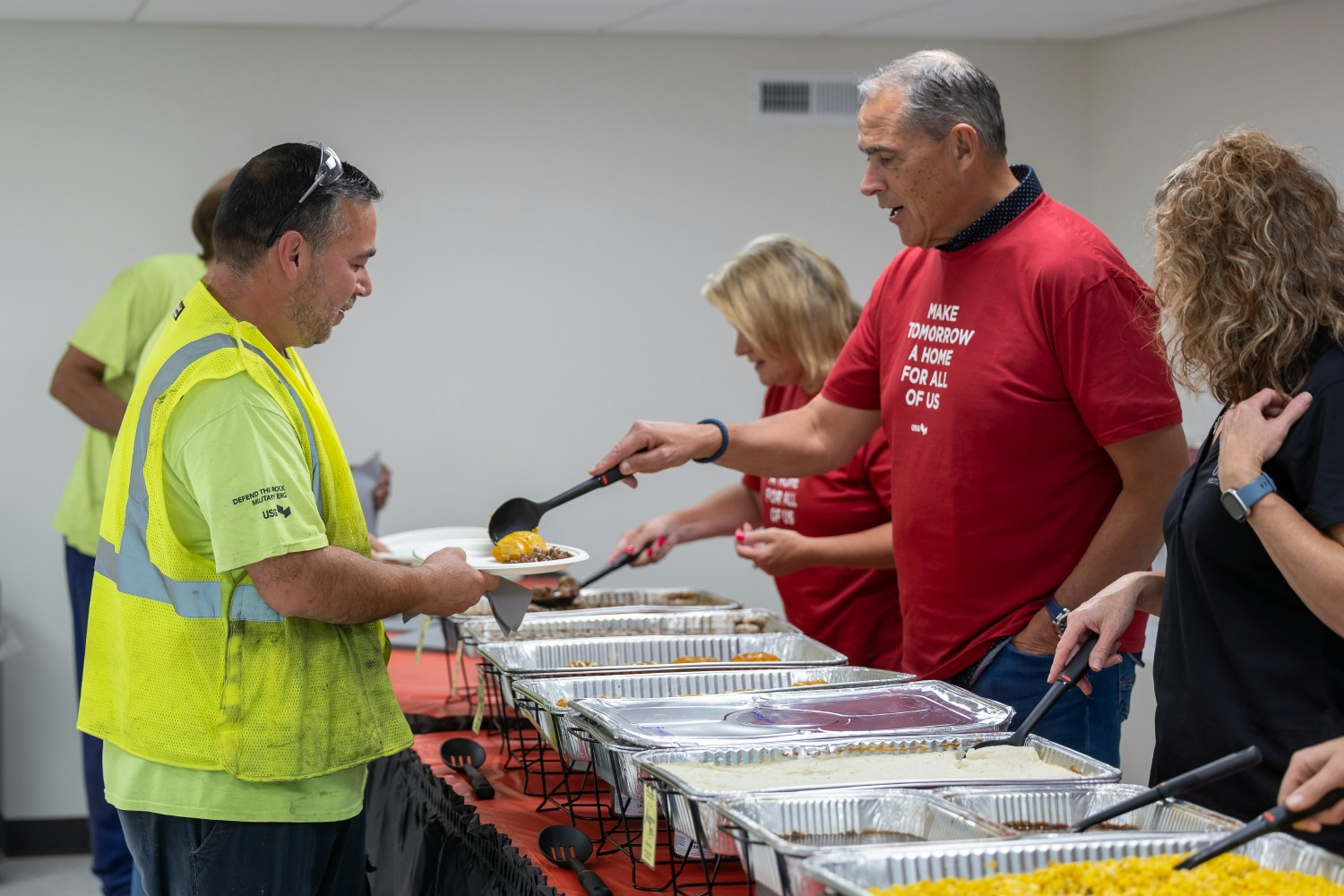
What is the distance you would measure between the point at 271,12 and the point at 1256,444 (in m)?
3.29

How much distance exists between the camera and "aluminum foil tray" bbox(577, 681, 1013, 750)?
1.58 meters

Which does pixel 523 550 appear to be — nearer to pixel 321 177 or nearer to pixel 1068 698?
pixel 321 177

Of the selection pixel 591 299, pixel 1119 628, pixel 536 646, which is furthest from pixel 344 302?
pixel 591 299

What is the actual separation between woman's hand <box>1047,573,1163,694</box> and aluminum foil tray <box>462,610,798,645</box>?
0.81m

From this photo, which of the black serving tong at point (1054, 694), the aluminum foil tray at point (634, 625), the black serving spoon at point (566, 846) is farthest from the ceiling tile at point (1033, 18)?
the black serving spoon at point (566, 846)

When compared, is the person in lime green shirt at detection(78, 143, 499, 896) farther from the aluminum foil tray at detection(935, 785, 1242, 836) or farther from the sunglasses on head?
the aluminum foil tray at detection(935, 785, 1242, 836)

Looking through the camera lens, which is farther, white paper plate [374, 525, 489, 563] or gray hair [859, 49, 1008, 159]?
white paper plate [374, 525, 489, 563]

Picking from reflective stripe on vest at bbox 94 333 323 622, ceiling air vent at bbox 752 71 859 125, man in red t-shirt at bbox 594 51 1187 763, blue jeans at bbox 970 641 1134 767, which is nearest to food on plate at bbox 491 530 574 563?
reflective stripe on vest at bbox 94 333 323 622

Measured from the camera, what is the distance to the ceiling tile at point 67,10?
12.1ft

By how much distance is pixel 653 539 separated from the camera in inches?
117

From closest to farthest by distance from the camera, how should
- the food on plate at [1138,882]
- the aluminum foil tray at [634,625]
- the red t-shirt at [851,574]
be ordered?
the food on plate at [1138,882]
the aluminum foil tray at [634,625]
the red t-shirt at [851,574]

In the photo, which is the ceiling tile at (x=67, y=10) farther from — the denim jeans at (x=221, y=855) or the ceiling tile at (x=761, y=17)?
the denim jeans at (x=221, y=855)

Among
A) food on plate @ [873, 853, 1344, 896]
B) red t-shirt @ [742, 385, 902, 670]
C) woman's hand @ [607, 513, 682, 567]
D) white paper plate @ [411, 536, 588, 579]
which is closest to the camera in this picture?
food on plate @ [873, 853, 1344, 896]

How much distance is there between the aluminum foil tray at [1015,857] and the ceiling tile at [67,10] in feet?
11.2
